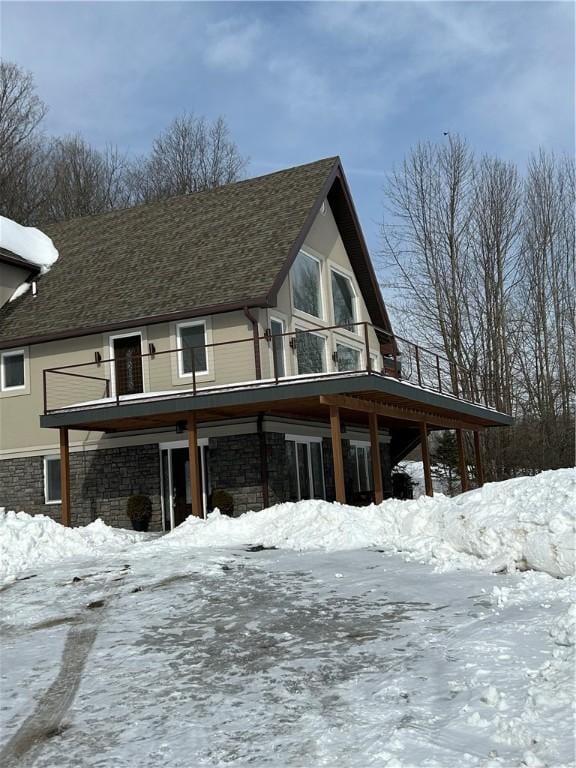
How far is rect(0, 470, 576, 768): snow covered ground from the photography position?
5445 millimetres

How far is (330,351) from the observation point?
23.7 meters

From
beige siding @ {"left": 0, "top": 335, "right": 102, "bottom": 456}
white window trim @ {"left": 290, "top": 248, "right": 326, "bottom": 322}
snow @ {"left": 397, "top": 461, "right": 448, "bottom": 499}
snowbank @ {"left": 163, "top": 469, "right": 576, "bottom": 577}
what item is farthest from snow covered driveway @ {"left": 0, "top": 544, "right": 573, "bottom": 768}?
snow @ {"left": 397, "top": 461, "right": 448, "bottom": 499}

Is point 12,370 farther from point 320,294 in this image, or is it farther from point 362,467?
point 362,467

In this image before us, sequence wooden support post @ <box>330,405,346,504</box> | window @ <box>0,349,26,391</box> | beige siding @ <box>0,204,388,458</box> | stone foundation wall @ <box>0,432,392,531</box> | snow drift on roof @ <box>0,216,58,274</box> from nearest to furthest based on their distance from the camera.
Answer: wooden support post @ <box>330,405,346,504</box>, stone foundation wall @ <box>0,432,392,531</box>, beige siding @ <box>0,204,388,458</box>, window @ <box>0,349,26,391</box>, snow drift on roof @ <box>0,216,58,274</box>

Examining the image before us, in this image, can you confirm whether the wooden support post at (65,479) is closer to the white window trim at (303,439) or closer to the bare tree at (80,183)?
the white window trim at (303,439)

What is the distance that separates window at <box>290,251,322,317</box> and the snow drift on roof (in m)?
8.04

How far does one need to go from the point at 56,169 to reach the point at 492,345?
26462 mm

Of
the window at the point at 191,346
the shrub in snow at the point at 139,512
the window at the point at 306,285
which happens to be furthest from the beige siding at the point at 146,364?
the shrub in snow at the point at 139,512

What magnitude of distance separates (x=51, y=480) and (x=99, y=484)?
1667mm

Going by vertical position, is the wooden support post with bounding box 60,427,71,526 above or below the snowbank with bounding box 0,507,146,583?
above

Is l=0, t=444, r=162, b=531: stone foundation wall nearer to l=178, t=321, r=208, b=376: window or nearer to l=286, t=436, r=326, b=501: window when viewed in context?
l=178, t=321, r=208, b=376: window

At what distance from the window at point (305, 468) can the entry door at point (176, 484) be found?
2.19 meters

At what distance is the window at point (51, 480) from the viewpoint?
21844mm

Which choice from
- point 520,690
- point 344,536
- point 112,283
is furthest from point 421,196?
point 520,690
